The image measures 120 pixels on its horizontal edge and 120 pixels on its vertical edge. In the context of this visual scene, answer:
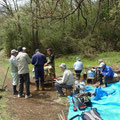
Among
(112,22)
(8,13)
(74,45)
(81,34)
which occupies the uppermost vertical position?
(8,13)

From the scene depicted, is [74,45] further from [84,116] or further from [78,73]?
[84,116]

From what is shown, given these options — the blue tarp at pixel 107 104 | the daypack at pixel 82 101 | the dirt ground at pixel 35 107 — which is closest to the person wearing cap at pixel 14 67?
the dirt ground at pixel 35 107

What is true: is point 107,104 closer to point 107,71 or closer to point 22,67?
point 107,71

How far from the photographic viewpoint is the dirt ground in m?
4.14

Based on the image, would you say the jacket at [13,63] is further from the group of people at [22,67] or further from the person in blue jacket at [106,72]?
the person in blue jacket at [106,72]

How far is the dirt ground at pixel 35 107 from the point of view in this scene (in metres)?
4.14

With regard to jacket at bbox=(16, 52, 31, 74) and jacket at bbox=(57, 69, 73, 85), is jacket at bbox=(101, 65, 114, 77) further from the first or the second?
jacket at bbox=(16, 52, 31, 74)

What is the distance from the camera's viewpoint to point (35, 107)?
15.4 feet

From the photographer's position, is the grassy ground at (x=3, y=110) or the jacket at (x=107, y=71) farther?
the jacket at (x=107, y=71)

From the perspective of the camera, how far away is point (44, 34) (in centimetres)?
1873

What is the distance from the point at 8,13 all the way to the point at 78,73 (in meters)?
17.2

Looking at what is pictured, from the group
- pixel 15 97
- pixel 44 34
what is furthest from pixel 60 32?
pixel 15 97

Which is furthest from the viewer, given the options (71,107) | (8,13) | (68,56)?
(8,13)

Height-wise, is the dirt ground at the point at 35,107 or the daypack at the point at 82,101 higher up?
the daypack at the point at 82,101
